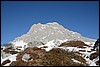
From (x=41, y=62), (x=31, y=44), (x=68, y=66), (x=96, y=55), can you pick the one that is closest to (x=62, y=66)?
(x=68, y=66)

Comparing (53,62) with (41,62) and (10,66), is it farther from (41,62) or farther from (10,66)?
(10,66)

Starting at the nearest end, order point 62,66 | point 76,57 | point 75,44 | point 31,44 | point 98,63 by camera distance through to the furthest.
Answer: point 62,66 → point 98,63 → point 76,57 → point 75,44 → point 31,44

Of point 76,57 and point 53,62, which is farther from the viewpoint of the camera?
point 76,57

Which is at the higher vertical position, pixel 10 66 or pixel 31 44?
pixel 31 44

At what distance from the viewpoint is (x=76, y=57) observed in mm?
31312

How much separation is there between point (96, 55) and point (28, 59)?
8795 mm

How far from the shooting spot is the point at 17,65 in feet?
91.3

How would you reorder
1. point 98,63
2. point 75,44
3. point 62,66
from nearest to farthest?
point 62,66, point 98,63, point 75,44

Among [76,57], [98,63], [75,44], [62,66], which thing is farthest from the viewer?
[75,44]

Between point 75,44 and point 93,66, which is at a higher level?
point 75,44

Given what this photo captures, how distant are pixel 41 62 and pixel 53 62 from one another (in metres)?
1.28

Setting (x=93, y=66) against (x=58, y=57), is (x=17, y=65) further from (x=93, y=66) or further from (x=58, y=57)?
(x=93, y=66)

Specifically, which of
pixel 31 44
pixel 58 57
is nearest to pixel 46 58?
pixel 58 57

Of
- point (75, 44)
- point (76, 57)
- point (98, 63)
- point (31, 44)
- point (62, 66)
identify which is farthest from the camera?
point (31, 44)
